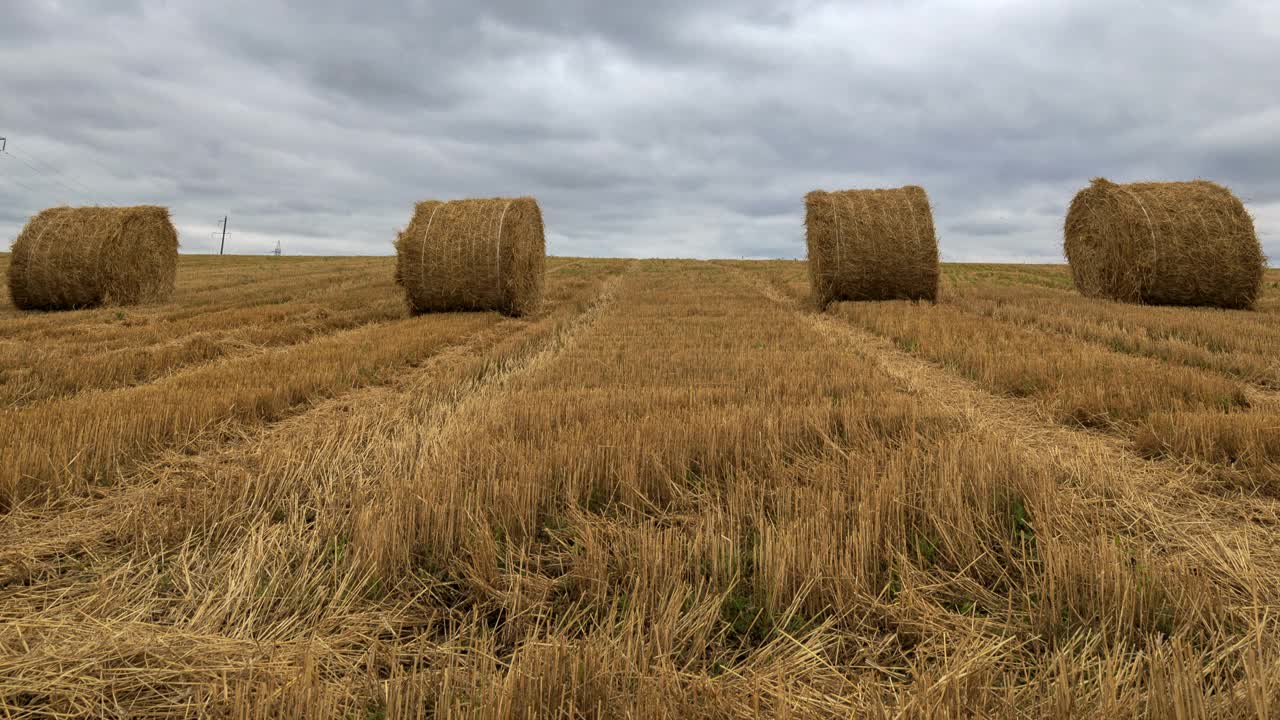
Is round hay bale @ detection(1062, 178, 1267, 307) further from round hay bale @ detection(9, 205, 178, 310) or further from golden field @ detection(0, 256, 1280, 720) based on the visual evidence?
round hay bale @ detection(9, 205, 178, 310)

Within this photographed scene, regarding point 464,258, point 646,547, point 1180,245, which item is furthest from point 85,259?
point 1180,245

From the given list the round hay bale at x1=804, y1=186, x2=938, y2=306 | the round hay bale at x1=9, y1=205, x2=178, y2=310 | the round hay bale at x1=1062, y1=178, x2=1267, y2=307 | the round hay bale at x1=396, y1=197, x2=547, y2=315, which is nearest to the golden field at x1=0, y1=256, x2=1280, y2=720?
the round hay bale at x1=396, y1=197, x2=547, y2=315

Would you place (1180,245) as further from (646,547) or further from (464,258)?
(646,547)

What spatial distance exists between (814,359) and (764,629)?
568 centimetres

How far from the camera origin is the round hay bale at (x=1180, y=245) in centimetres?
1296

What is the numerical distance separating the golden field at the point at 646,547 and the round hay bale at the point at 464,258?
7244 mm

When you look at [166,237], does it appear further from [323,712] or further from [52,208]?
[323,712]

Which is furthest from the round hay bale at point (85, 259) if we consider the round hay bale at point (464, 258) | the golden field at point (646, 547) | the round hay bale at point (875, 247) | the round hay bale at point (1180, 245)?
the round hay bale at point (1180, 245)

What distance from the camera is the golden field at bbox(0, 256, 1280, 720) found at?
5.97ft

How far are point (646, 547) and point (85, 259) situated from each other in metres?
18.1

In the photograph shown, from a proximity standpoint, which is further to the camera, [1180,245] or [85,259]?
[85,259]

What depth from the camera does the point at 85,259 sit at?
14.8m

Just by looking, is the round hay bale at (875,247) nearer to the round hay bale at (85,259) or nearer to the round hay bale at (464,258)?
the round hay bale at (464,258)

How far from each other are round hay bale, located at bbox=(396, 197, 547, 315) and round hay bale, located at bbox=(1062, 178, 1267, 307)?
13150mm
